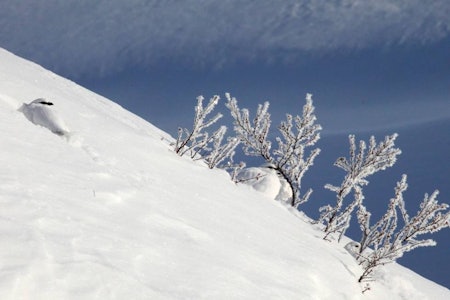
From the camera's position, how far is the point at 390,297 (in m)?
4.64

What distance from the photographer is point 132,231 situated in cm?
273

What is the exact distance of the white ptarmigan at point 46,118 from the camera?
408 cm

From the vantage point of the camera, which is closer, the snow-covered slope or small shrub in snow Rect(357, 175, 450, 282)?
the snow-covered slope

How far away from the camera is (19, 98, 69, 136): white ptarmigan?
4078mm

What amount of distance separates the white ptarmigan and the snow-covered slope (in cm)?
6

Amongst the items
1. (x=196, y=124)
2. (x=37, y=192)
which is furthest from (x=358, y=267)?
(x=37, y=192)

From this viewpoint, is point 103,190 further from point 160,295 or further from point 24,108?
point 24,108

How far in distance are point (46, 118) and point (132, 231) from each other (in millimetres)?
1767

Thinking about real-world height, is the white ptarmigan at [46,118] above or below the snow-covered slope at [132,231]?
above

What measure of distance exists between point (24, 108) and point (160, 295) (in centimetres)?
275

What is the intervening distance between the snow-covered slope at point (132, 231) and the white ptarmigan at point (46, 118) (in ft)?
0.18

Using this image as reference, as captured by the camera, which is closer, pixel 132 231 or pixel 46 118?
pixel 132 231

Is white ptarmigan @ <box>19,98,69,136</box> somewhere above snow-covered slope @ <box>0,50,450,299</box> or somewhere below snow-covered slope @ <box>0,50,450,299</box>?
above

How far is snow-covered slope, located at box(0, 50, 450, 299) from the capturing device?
2088mm
